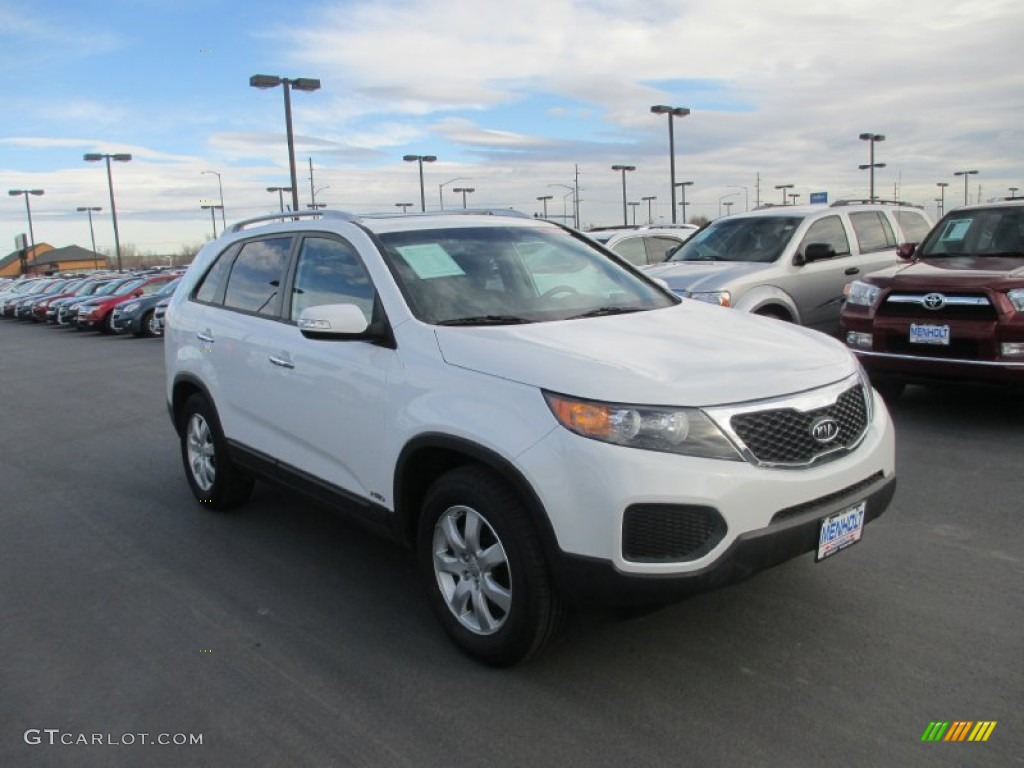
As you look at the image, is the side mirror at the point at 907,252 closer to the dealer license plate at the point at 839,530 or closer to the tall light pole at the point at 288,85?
the dealer license plate at the point at 839,530

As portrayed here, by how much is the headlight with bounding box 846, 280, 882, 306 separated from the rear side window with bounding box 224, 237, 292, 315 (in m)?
5.10

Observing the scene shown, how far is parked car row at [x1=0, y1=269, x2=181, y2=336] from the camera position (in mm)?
21906

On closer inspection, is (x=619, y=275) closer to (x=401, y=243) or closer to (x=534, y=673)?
(x=401, y=243)

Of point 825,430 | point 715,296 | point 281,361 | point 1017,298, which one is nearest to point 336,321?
point 281,361

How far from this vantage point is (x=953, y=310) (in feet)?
22.3

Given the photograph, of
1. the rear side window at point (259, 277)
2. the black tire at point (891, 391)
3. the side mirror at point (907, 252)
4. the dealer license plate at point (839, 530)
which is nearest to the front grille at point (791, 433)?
the dealer license plate at point (839, 530)

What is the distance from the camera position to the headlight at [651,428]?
287 centimetres

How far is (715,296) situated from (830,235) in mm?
2139

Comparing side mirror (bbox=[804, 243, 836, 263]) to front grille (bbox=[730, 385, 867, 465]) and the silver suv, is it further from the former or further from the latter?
front grille (bbox=[730, 385, 867, 465])

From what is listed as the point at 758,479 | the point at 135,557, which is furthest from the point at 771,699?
the point at 135,557

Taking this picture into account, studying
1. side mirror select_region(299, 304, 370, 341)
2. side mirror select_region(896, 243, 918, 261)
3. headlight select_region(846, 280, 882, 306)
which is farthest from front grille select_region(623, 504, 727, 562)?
side mirror select_region(896, 243, 918, 261)

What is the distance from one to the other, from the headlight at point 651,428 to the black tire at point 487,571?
0.42m

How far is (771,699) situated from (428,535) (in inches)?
56.4

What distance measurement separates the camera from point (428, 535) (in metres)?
3.50
